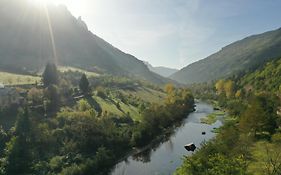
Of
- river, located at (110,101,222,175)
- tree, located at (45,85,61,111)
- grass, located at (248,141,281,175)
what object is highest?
tree, located at (45,85,61,111)

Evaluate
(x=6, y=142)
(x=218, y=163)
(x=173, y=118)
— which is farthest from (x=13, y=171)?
(x=173, y=118)

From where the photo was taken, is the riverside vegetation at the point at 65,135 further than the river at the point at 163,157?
No

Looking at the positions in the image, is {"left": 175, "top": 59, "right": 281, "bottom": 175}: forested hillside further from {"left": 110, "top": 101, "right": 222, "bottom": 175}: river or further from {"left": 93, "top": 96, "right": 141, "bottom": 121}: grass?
{"left": 93, "top": 96, "right": 141, "bottom": 121}: grass

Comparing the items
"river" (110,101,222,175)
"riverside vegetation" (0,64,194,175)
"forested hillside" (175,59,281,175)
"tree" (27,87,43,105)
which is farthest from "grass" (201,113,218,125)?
"tree" (27,87,43,105)

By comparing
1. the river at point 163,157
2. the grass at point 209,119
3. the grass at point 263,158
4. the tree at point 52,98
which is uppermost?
the tree at point 52,98

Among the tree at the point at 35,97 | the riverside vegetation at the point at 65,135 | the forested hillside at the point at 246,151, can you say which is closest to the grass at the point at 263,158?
the forested hillside at the point at 246,151

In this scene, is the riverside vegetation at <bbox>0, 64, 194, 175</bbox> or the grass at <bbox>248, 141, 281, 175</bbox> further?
the riverside vegetation at <bbox>0, 64, 194, 175</bbox>

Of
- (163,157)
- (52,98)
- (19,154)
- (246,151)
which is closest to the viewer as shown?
(19,154)

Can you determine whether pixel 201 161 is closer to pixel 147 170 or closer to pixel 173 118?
pixel 147 170

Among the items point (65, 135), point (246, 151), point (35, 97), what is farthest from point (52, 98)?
point (246, 151)

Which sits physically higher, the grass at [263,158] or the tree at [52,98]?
the tree at [52,98]

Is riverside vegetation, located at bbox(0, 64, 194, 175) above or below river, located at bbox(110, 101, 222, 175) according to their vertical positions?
above

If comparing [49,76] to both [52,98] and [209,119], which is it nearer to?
[52,98]

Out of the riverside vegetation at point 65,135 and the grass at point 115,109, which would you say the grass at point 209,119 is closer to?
the riverside vegetation at point 65,135
